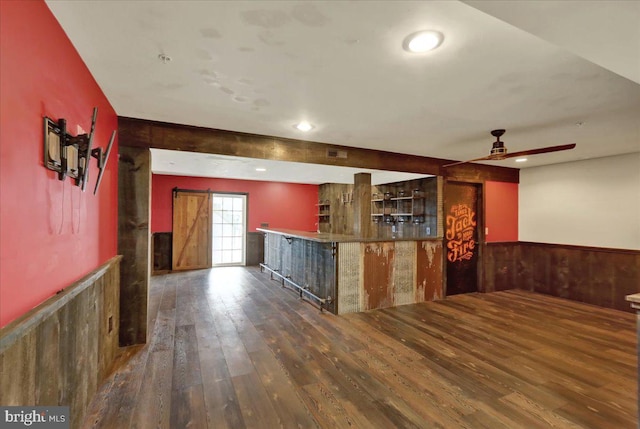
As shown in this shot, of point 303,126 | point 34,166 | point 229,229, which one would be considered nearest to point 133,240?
point 34,166

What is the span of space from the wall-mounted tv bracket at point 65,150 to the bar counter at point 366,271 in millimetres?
2798

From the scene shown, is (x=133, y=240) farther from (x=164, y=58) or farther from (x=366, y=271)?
(x=366, y=271)

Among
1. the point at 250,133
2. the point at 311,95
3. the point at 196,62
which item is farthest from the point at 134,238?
the point at 311,95

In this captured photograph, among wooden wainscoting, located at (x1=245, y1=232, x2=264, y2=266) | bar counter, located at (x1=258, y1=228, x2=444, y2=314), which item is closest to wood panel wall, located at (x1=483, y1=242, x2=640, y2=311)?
bar counter, located at (x1=258, y1=228, x2=444, y2=314)

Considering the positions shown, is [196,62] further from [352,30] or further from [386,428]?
[386,428]

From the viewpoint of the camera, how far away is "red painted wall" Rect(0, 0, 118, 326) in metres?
1.06

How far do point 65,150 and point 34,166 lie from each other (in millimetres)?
349

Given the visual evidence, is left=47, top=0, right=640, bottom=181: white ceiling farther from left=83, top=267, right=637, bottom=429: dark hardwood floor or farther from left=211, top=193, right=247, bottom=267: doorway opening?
left=211, top=193, right=247, bottom=267: doorway opening

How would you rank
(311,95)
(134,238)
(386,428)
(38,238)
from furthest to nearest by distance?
(134,238) → (311,95) → (386,428) → (38,238)

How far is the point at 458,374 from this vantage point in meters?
2.43

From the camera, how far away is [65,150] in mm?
1559

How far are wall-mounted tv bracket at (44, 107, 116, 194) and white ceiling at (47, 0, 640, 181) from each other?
544mm

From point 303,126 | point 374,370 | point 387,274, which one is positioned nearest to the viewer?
point 374,370

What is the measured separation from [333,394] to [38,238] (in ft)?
6.67
